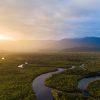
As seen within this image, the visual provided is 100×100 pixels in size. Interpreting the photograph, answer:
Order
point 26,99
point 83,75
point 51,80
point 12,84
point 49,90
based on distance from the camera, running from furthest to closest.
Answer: point 83,75 < point 51,80 < point 12,84 < point 49,90 < point 26,99

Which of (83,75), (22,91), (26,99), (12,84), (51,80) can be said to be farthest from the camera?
(83,75)

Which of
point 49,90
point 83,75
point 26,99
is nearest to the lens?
point 26,99

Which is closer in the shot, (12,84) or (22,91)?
(22,91)

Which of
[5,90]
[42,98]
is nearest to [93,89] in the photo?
[42,98]

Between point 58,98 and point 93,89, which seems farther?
point 93,89

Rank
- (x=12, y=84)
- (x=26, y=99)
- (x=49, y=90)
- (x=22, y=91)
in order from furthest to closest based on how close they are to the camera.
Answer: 1. (x=12, y=84)
2. (x=49, y=90)
3. (x=22, y=91)
4. (x=26, y=99)

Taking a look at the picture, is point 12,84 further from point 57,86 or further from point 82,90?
point 82,90

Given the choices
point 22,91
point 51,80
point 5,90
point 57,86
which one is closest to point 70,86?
point 57,86

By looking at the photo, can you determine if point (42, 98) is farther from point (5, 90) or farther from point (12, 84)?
point (12, 84)
